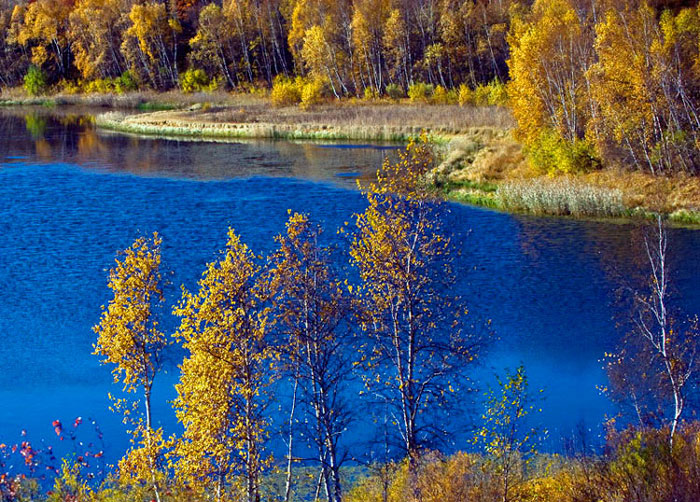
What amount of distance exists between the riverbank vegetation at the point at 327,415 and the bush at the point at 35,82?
9139cm

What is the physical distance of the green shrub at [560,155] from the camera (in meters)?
41.7

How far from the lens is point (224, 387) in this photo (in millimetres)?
15203

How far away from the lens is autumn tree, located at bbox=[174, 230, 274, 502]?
14867 millimetres

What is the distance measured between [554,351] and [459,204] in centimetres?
1867

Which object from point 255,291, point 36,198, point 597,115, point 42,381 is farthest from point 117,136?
point 255,291

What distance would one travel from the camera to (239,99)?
287 ft

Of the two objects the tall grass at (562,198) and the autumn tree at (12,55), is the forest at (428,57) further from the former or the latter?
the tall grass at (562,198)

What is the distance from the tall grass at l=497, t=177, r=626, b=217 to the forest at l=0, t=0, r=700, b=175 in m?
2.56

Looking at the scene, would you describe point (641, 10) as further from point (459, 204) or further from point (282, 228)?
point (282, 228)

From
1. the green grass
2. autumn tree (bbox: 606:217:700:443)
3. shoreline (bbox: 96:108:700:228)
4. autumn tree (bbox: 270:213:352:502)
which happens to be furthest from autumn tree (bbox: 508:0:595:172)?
the green grass

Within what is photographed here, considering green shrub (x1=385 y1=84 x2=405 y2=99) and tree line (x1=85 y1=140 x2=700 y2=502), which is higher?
green shrub (x1=385 y1=84 x2=405 y2=99)

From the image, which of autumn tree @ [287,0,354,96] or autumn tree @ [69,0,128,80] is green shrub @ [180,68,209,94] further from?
autumn tree @ [69,0,128,80]

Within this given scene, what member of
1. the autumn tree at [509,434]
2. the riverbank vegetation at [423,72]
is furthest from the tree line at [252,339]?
the riverbank vegetation at [423,72]

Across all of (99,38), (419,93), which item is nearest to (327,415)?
(419,93)
